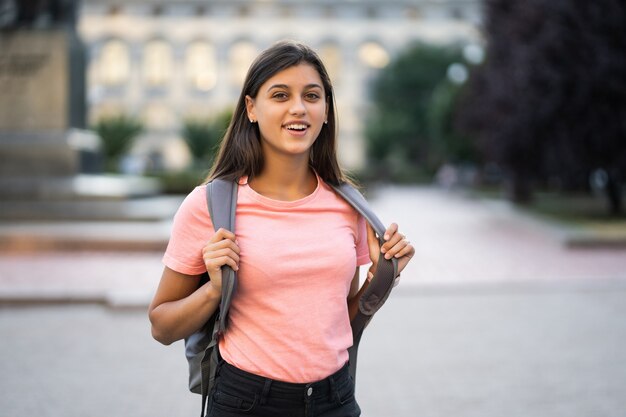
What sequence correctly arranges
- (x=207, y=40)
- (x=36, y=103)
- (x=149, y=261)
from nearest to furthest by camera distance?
1. (x=149, y=261)
2. (x=36, y=103)
3. (x=207, y=40)

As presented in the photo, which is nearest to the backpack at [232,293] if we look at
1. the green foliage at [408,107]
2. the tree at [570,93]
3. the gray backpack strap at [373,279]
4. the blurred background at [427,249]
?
the gray backpack strap at [373,279]

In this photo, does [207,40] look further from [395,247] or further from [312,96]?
[395,247]

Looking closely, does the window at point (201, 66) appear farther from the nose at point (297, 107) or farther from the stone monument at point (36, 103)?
the nose at point (297, 107)

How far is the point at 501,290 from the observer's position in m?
10.2

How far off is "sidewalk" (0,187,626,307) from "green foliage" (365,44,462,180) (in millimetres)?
47541

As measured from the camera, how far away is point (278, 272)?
89.3 inches

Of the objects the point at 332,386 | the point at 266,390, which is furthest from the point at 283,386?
the point at 332,386

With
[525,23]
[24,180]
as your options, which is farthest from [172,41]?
[24,180]

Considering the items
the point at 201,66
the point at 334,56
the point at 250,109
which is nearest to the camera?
the point at 250,109

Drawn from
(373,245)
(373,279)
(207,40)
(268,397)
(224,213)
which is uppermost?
(207,40)

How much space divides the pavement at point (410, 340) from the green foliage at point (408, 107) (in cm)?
5332

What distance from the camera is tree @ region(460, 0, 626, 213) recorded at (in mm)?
19609

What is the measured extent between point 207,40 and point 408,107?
25345 mm

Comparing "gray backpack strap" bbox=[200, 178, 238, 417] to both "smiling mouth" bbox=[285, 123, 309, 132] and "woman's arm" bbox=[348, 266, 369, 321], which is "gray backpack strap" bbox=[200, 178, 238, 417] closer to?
"smiling mouth" bbox=[285, 123, 309, 132]
